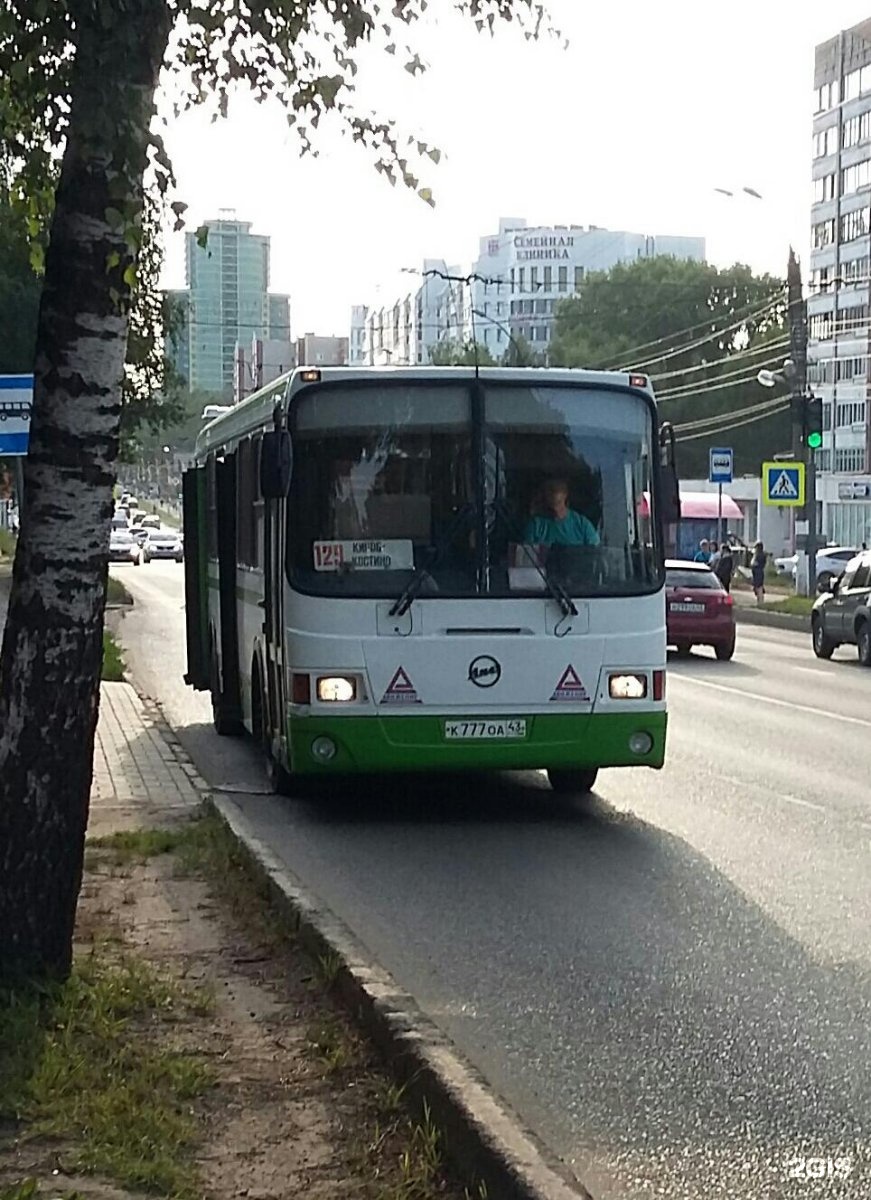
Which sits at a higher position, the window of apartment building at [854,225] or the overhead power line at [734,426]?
the window of apartment building at [854,225]

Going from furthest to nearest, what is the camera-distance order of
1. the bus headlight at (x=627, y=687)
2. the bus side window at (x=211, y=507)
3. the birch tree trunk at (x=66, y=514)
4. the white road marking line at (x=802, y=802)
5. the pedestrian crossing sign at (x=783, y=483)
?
the pedestrian crossing sign at (x=783, y=483), the bus side window at (x=211, y=507), the white road marking line at (x=802, y=802), the bus headlight at (x=627, y=687), the birch tree trunk at (x=66, y=514)

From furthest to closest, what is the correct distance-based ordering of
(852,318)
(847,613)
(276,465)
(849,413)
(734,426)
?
(734,426)
(849,413)
(852,318)
(847,613)
(276,465)

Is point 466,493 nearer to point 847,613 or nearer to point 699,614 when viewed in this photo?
point 699,614

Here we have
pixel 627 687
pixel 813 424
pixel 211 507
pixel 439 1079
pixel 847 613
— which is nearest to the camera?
pixel 439 1079

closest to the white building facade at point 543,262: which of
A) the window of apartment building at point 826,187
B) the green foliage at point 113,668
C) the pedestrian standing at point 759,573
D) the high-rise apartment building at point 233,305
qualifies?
the high-rise apartment building at point 233,305

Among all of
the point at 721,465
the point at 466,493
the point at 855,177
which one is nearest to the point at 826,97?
the point at 855,177

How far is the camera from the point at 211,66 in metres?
7.75

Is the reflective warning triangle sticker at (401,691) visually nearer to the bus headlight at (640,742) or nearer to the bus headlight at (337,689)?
the bus headlight at (337,689)

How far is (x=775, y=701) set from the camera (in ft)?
72.7

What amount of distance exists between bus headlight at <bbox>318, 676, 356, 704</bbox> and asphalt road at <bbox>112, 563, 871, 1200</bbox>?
2.71 feet

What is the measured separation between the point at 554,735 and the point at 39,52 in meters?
6.03

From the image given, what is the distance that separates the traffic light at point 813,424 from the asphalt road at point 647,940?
Answer: 1998cm

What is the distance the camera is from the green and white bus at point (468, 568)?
12.0m

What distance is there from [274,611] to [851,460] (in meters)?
82.9
